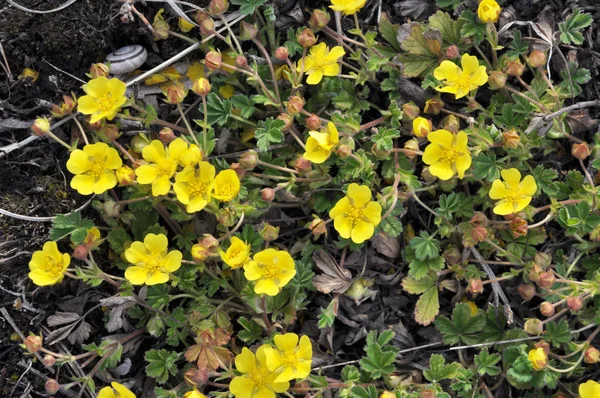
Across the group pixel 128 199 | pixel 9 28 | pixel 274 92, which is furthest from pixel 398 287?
pixel 9 28

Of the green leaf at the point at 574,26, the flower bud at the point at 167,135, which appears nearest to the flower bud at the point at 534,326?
the green leaf at the point at 574,26

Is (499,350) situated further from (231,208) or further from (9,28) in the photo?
(9,28)

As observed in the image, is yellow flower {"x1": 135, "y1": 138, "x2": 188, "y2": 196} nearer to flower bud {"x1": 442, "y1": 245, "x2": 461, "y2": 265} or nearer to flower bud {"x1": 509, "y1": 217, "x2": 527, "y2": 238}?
flower bud {"x1": 442, "y1": 245, "x2": 461, "y2": 265}

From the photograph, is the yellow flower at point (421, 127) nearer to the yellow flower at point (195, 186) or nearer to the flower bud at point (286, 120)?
the flower bud at point (286, 120)

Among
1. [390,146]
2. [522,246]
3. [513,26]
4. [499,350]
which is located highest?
[513,26]

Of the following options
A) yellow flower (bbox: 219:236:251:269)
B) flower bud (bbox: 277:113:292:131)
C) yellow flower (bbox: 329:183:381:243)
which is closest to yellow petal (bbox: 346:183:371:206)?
yellow flower (bbox: 329:183:381:243)
